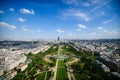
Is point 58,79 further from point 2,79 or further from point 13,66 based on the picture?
point 13,66

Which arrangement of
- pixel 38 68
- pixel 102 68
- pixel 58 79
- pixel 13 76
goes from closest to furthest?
1. pixel 58 79
2. pixel 13 76
3. pixel 102 68
4. pixel 38 68

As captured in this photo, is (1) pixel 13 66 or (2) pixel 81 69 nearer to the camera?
(2) pixel 81 69

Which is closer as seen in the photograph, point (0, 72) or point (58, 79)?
point (58, 79)

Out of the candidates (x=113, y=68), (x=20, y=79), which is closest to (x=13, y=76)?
(x=20, y=79)

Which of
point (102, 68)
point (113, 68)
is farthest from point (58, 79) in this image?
point (113, 68)

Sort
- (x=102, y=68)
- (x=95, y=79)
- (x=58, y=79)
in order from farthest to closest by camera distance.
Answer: (x=102, y=68) → (x=58, y=79) → (x=95, y=79)

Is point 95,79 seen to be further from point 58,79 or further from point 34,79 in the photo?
point 34,79

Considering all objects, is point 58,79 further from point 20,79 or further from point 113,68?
point 113,68

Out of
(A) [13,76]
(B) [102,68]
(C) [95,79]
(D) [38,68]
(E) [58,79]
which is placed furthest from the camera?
(D) [38,68]
